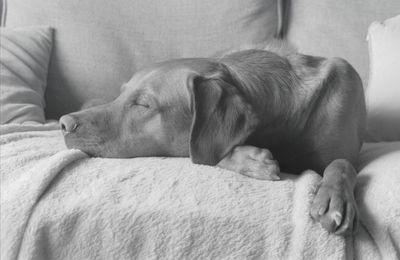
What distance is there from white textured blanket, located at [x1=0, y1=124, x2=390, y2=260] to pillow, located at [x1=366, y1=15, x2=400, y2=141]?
2.97ft

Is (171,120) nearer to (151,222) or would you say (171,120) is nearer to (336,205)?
(151,222)

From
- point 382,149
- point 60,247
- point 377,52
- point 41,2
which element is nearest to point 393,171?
point 382,149

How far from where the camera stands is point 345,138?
1.47m

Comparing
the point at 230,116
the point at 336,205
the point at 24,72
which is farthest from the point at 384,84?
the point at 24,72

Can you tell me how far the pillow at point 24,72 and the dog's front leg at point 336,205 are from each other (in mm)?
1159

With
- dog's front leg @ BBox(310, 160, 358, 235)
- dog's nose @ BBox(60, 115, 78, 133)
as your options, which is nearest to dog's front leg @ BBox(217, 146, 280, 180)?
dog's front leg @ BBox(310, 160, 358, 235)

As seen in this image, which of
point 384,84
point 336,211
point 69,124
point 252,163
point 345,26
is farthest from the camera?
point 345,26

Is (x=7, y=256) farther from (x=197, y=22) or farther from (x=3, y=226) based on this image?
(x=197, y=22)

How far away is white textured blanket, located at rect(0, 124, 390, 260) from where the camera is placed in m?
1.02

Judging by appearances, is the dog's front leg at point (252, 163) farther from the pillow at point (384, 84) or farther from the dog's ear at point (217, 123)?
the pillow at point (384, 84)

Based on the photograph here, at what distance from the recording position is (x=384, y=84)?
1941 mm

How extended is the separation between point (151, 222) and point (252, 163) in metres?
0.33

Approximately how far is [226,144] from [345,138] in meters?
0.37

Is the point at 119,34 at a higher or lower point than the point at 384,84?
higher
